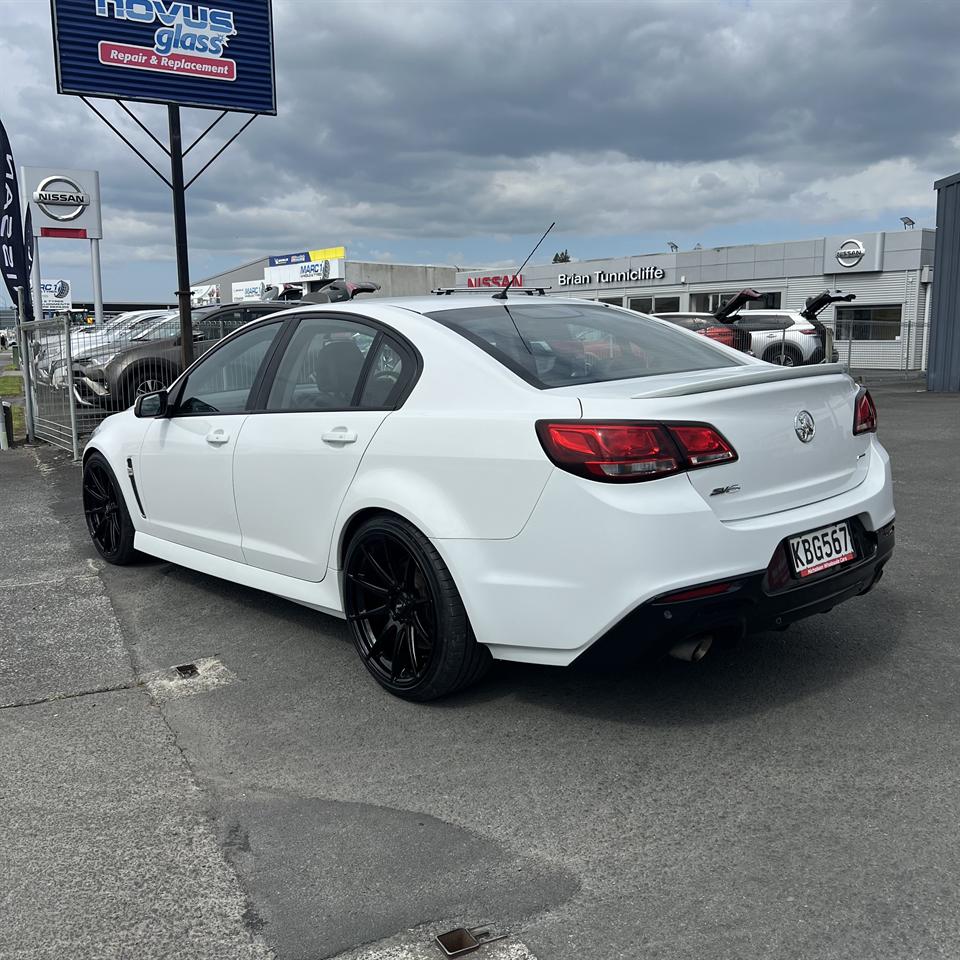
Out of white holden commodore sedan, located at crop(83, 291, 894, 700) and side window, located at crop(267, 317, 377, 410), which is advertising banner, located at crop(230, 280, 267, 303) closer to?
side window, located at crop(267, 317, 377, 410)

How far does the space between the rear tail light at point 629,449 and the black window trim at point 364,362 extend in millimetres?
822

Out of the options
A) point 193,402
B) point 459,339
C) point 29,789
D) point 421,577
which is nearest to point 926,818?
point 421,577

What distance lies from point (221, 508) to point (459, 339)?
1.63m

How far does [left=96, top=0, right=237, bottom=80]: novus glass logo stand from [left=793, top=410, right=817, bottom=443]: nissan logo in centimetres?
928

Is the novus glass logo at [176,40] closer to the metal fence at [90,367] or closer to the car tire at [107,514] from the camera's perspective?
the metal fence at [90,367]

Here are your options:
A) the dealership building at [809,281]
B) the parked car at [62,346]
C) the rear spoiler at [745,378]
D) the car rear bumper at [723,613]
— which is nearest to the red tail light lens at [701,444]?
the rear spoiler at [745,378]

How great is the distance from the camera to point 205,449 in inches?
183

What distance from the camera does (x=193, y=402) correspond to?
194 inches

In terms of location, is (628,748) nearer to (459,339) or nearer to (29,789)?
(459,339)

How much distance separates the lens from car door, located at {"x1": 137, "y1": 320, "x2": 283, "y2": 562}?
14.9ft

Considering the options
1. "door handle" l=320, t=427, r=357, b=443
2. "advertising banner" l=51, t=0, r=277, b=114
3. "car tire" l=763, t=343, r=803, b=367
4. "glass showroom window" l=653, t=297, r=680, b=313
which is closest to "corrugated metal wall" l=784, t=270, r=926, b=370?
"glass showroom window" l=653, t=297, r=680, b=313

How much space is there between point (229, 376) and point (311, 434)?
3.25 feet

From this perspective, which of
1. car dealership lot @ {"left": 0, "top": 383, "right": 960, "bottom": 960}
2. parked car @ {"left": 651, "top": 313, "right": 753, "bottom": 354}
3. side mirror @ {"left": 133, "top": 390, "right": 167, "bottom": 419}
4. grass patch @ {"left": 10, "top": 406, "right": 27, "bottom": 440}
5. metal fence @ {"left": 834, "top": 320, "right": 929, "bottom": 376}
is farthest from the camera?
metal fence @ {"left": 834, "top": 320, "right": 929, "bottom": 376}

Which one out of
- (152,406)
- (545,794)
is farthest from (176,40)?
(545,794)
